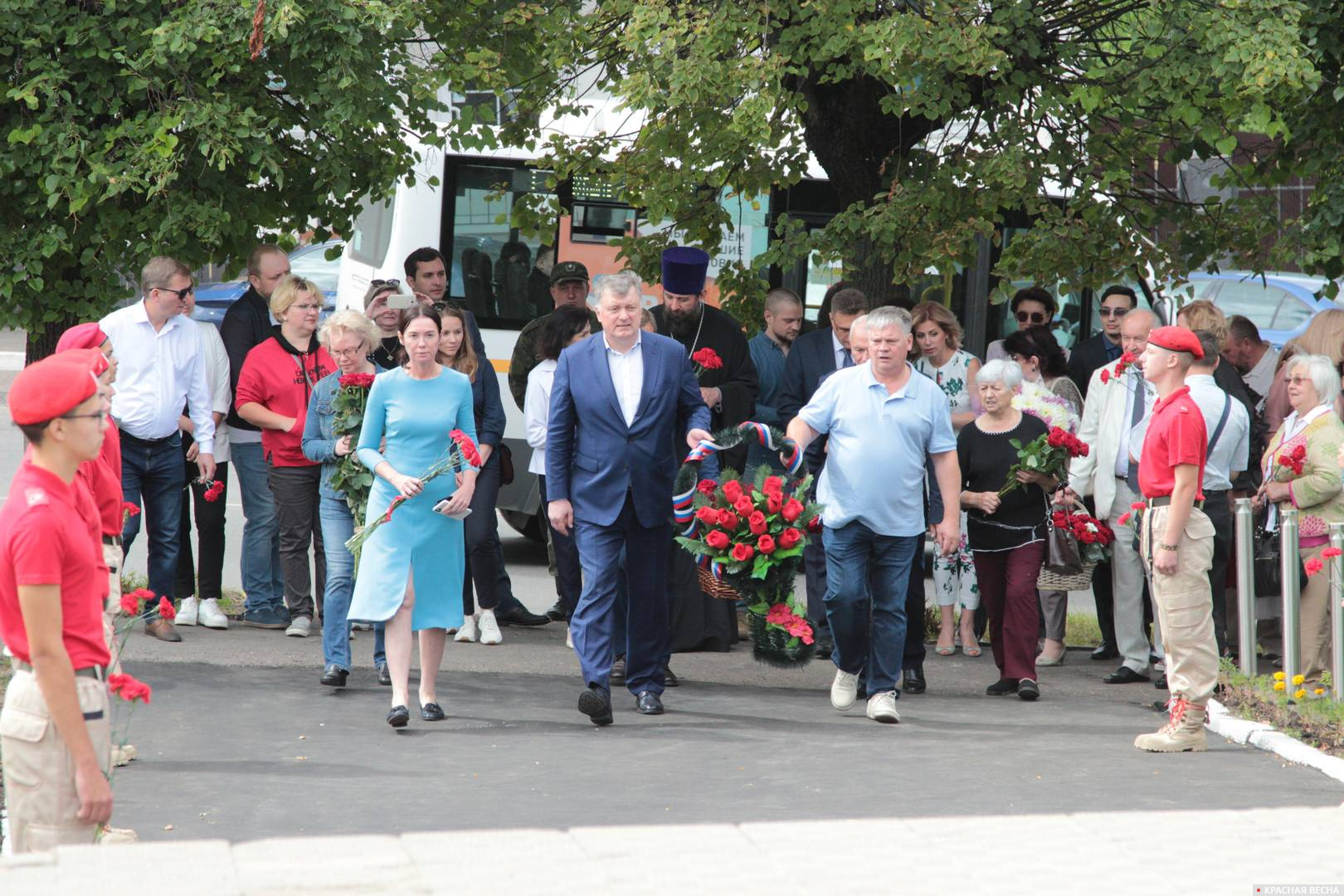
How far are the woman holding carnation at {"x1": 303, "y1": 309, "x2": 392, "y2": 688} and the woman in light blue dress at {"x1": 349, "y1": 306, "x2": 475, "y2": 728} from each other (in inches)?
29.0

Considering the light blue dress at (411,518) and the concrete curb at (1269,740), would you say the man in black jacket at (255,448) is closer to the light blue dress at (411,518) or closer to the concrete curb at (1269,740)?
the light blue dress at (411,518)

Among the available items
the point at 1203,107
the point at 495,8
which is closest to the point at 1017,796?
the point at 1203,107

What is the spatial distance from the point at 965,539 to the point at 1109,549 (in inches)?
39.4

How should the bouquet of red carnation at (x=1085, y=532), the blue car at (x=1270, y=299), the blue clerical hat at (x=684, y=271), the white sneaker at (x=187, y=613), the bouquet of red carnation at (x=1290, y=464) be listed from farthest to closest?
the blue car at (x=1270, y=299) < the white sneaker at (x=187, y=613) < the blue clerical hat at (x=684, y=271) < the bouquet of red carnation at (x=1085, y=532) < the bouquet of red carnation at (x=1290, y=464)

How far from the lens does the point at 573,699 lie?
8664 mm

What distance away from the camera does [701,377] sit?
32.7 feet

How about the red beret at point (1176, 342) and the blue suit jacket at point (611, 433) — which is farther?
the blue suit jacket at point (611, 433)

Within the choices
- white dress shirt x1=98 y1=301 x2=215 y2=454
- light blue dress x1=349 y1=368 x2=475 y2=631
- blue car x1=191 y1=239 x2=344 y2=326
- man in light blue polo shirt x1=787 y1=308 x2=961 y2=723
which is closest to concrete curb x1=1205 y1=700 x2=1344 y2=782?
man in light blue polo shirt x1=787 y1=308 x2=961 y2=723

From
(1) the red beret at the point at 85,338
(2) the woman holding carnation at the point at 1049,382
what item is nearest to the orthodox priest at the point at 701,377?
(2) the woman holding carnation at the point at 1049,382

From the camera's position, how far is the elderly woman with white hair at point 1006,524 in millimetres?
9008

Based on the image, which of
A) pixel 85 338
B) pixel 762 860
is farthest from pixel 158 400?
pixel 762 860

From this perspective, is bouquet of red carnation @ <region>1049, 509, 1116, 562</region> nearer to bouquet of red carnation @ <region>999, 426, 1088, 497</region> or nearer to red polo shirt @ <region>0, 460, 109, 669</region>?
bouquet of red carnation @ <region>999, 426, 1088, 497</region>

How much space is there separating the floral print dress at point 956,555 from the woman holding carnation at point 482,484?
8.82 feet

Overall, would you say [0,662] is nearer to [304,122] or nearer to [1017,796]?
[304,122]
